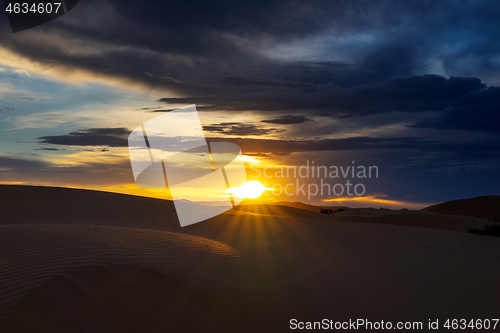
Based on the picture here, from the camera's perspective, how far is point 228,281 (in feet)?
29.4

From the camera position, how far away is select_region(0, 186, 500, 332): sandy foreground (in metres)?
6.21

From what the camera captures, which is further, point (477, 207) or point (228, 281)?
point (477, 207)

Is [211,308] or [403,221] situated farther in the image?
[403,221]

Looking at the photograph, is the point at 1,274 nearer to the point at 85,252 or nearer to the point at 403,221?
the point at 85,252

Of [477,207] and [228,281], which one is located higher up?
[228,281]

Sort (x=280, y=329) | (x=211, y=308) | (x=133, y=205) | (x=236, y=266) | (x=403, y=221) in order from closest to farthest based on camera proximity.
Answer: (x=280, y=329) < (x=211, y=308) < (x=236, y=266) < (x=133, y=205) < (x=403, y=221)

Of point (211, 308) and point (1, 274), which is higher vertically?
point (1, 274)

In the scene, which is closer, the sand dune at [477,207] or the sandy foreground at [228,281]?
the sandy foreground at [228,281]

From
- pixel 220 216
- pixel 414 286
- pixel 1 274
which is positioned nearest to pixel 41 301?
pixel 1 274

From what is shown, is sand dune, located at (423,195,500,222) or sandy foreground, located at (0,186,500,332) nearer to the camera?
sandy foreground, located at (0,186,500,332)

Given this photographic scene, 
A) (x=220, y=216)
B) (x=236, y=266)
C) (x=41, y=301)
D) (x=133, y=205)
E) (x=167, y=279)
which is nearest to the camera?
(x=41, y=301)

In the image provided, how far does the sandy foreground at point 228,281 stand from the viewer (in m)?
6.21

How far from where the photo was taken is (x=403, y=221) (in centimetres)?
3703

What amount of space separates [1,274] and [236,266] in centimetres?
594
